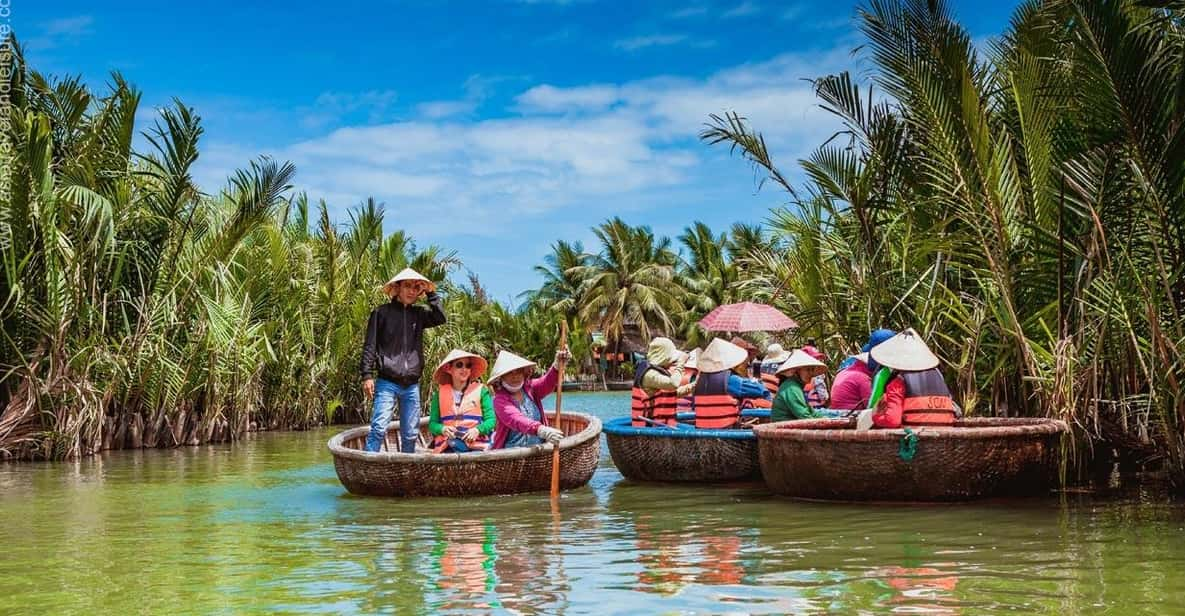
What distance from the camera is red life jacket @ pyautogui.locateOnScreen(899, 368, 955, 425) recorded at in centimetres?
879

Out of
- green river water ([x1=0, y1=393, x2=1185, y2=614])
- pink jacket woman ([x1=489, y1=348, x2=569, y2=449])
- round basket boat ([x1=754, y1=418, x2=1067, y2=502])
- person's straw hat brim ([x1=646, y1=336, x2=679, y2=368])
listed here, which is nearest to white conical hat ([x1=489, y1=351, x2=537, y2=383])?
→ pink jacket woman ([x1=489, y1=348, x2=569, y2=449])

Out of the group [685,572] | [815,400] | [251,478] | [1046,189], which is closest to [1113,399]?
[1046,189]

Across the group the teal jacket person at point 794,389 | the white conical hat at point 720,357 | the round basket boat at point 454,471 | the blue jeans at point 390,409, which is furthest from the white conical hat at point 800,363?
the blue jeans at point 390,409

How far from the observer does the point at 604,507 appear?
9.50 meters

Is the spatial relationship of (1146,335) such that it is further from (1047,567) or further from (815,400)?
(815,400)

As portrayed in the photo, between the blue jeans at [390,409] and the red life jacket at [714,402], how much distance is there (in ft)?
8.51

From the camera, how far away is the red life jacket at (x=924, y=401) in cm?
879

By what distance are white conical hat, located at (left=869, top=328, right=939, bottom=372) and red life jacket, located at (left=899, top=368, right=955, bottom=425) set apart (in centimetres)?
9

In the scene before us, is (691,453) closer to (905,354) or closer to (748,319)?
(905,354)

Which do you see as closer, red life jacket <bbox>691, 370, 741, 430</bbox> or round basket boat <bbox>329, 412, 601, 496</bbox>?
round basket boat <bbox>329, 412, 601, 496</bbox>

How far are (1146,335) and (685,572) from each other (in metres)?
4.40

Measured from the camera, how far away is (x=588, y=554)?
22.7 ft

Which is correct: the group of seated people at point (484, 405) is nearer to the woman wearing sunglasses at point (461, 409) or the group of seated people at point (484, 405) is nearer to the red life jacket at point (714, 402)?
the woman wearing sunglasses at point (461, 409)

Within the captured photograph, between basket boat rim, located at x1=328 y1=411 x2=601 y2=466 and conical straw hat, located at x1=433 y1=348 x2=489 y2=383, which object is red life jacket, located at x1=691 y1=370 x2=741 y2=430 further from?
conical straw hat, located at x1=433 y1=348 x2=489 y2=383
